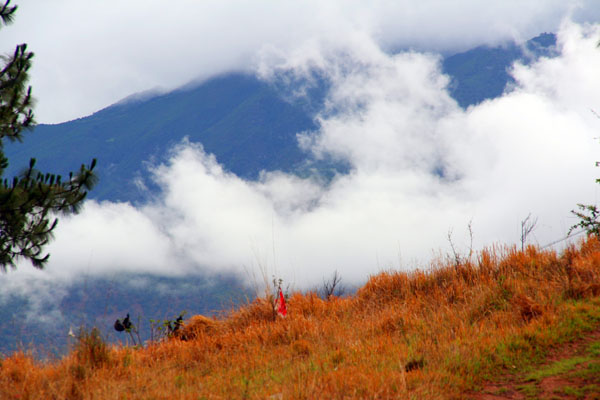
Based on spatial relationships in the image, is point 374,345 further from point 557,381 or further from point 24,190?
point 24,190

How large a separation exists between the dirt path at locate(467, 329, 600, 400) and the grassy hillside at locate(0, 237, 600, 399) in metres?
0.19

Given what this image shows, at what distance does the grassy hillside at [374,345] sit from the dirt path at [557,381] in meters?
0.19

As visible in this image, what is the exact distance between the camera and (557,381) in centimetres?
566

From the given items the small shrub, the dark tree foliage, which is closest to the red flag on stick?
the small shrub

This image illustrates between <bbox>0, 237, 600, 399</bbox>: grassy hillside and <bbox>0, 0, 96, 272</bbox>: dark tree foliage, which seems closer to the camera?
<bbox>0, 237, 600, 399</bbox>: grassy hillside

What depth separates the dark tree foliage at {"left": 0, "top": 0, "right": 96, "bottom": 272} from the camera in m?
8.28

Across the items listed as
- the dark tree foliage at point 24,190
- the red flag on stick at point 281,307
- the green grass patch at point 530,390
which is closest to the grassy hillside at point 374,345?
the red flag on stick at point 281,307

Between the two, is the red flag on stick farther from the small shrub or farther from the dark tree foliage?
the dark tree foliage

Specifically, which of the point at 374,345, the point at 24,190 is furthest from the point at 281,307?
the point at 24,190

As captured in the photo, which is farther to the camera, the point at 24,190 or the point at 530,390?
the point at 24,190

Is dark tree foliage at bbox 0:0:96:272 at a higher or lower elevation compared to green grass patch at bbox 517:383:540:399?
higher

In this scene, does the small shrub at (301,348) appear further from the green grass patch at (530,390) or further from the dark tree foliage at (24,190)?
the dark tree foliage at (24,190)

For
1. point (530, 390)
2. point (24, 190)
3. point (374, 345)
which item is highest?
point (24, 190)

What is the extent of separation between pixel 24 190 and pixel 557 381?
326 inches
